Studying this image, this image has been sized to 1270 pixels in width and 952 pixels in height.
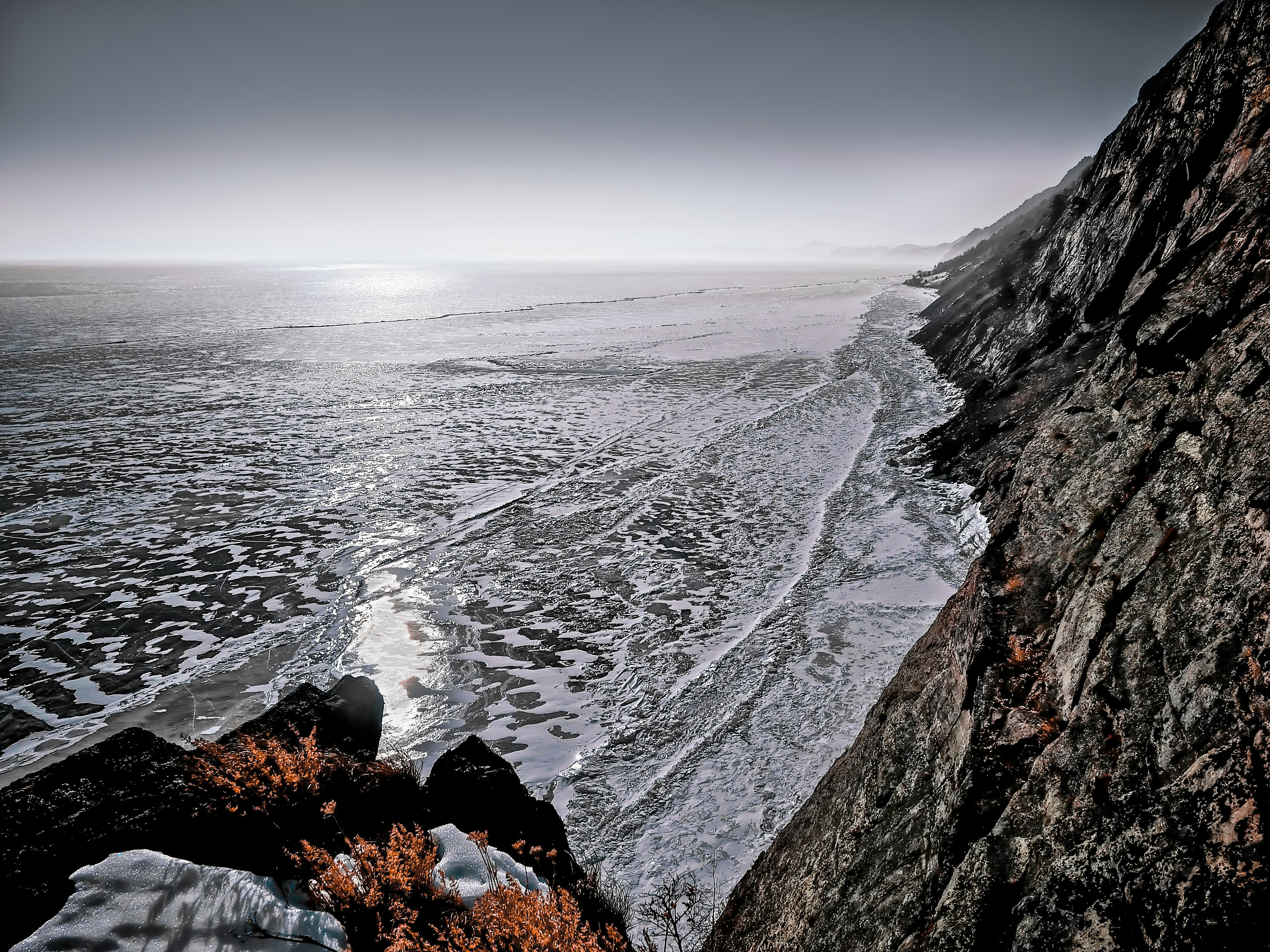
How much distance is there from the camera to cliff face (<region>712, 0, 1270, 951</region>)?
7.64 feet

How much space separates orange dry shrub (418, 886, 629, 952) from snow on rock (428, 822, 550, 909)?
18cm

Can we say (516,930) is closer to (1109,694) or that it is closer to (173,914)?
(173,914)

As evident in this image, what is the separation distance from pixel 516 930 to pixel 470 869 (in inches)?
39.0

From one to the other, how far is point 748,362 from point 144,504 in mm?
24031

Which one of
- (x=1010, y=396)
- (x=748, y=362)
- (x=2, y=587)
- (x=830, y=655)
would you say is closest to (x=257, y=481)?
(x=2, y=587)

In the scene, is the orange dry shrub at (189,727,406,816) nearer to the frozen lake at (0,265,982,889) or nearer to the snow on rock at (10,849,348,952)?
the snow on rock at (10,849,348,952)

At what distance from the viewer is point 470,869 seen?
4227 millimetres

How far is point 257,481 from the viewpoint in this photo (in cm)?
1521

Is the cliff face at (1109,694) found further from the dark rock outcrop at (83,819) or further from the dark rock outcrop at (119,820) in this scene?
the dark rock outcrop at (83,819)

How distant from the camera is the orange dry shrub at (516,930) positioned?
3.30 metres

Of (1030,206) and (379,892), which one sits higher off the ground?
(1030,206)

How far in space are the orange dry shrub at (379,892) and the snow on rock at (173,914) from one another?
3.9 inches

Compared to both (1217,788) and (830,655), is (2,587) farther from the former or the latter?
(1217,788)

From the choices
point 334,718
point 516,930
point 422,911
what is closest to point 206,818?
point 422,911
